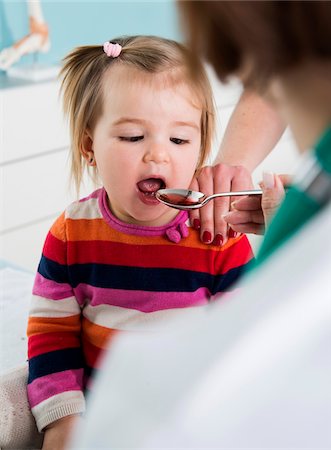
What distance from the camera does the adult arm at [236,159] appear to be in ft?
3.92

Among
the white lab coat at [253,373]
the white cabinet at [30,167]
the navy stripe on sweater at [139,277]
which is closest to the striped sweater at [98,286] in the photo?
the navy stripe on sweater at [139,277]

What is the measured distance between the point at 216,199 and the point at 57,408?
365mm

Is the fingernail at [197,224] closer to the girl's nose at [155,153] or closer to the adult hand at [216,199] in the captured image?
the adult hand at [216,199]

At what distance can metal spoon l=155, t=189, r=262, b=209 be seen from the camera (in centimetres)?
115

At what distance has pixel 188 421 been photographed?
465 millimetres

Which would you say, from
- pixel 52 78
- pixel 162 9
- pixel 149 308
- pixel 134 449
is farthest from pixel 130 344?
pixel 162 9

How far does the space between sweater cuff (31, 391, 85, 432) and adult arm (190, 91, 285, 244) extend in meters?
0.28

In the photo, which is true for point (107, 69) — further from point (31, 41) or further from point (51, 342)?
point (31, 41)

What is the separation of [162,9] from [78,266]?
2555 mm

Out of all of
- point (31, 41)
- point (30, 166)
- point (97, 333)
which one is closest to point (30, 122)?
point (30, 166)

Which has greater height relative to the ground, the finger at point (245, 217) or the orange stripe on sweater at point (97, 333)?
the finger at point (245, 217)

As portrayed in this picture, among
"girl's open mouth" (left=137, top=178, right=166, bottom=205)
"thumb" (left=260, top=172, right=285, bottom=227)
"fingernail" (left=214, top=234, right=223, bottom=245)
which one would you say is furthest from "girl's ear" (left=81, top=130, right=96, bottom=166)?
→ "thumb" (left=260, top=172, right=285, bottom=227)

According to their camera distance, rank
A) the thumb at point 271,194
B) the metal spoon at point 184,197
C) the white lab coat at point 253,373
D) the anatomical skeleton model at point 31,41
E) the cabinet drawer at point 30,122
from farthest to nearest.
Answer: the anatomical skeleton model at point 31,41 < the cabinet drawer at point 30,122 < the metal spoon at point 184,197 < the thumb at point 271,194 < the white lab coat at point 253,373

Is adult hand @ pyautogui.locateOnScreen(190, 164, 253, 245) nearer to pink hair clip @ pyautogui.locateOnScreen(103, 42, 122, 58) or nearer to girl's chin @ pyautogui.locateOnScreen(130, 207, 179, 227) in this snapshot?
girl's chin @ pyautogui.locateOnScreen(130, 207, 179, 227)
